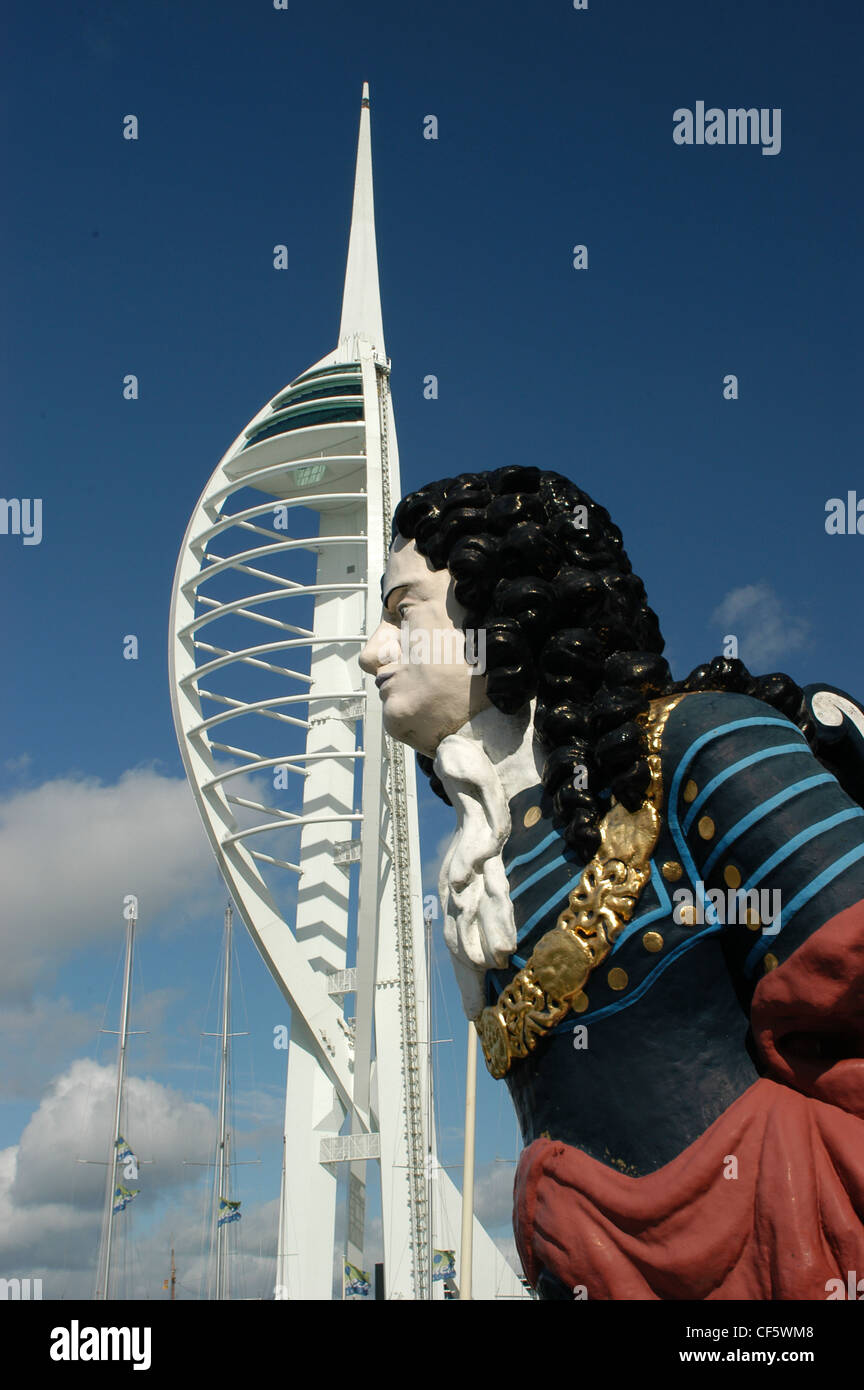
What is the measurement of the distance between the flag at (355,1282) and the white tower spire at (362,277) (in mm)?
17932

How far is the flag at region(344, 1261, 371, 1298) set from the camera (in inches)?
815

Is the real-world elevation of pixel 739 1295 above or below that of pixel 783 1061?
below

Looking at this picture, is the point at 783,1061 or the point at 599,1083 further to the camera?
the point at 599,1083

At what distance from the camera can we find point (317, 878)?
967 inches

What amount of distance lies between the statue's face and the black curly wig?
68 mm

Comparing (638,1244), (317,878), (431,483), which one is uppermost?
(317,878)

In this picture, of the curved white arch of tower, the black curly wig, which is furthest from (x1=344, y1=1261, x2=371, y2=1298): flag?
the black curly wig

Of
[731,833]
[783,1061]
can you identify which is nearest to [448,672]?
[731,833]

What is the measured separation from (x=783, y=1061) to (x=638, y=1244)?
1.88ft

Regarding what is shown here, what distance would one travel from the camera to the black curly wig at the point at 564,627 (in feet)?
11.6

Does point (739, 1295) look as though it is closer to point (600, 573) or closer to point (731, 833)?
point (731, 833)

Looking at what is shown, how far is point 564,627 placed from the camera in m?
3.87

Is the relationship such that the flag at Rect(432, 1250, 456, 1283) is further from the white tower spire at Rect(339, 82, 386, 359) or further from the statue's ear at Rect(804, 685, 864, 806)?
the statue's ear at Rect(804, 685, 864, 806)
